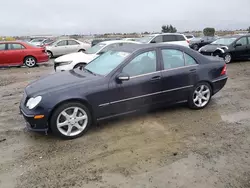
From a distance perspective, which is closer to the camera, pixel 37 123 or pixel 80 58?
pixel 37 123

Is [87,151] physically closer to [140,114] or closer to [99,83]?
[99,83]

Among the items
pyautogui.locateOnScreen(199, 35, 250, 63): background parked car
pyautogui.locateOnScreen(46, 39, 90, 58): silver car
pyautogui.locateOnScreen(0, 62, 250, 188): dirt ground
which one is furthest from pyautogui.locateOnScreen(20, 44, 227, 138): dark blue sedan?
pyautogui.locateOnScreen(46, 39, 90, 58): silver car

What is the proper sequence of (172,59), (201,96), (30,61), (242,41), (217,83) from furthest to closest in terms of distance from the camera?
(30,61), (242,41), (217,83), (201,96), (172,59)

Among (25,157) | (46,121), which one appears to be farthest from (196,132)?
(25,157)

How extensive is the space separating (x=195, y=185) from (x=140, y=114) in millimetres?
2438

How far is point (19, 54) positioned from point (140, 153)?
448 inches

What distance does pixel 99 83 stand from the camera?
4.32 meters

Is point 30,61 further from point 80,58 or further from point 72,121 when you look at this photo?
point 72,121

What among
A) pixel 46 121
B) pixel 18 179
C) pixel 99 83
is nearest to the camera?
pixel 18 179

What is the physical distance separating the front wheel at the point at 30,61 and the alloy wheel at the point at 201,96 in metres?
10.4

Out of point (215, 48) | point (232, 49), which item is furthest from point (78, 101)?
point (232, 49)

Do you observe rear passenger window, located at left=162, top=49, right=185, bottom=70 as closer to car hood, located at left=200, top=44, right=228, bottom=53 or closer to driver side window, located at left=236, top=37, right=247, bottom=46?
car hood, located at left=200, top=44, right=228, bottom=53

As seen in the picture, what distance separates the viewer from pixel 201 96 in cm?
550

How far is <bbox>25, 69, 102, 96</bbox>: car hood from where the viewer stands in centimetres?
418
